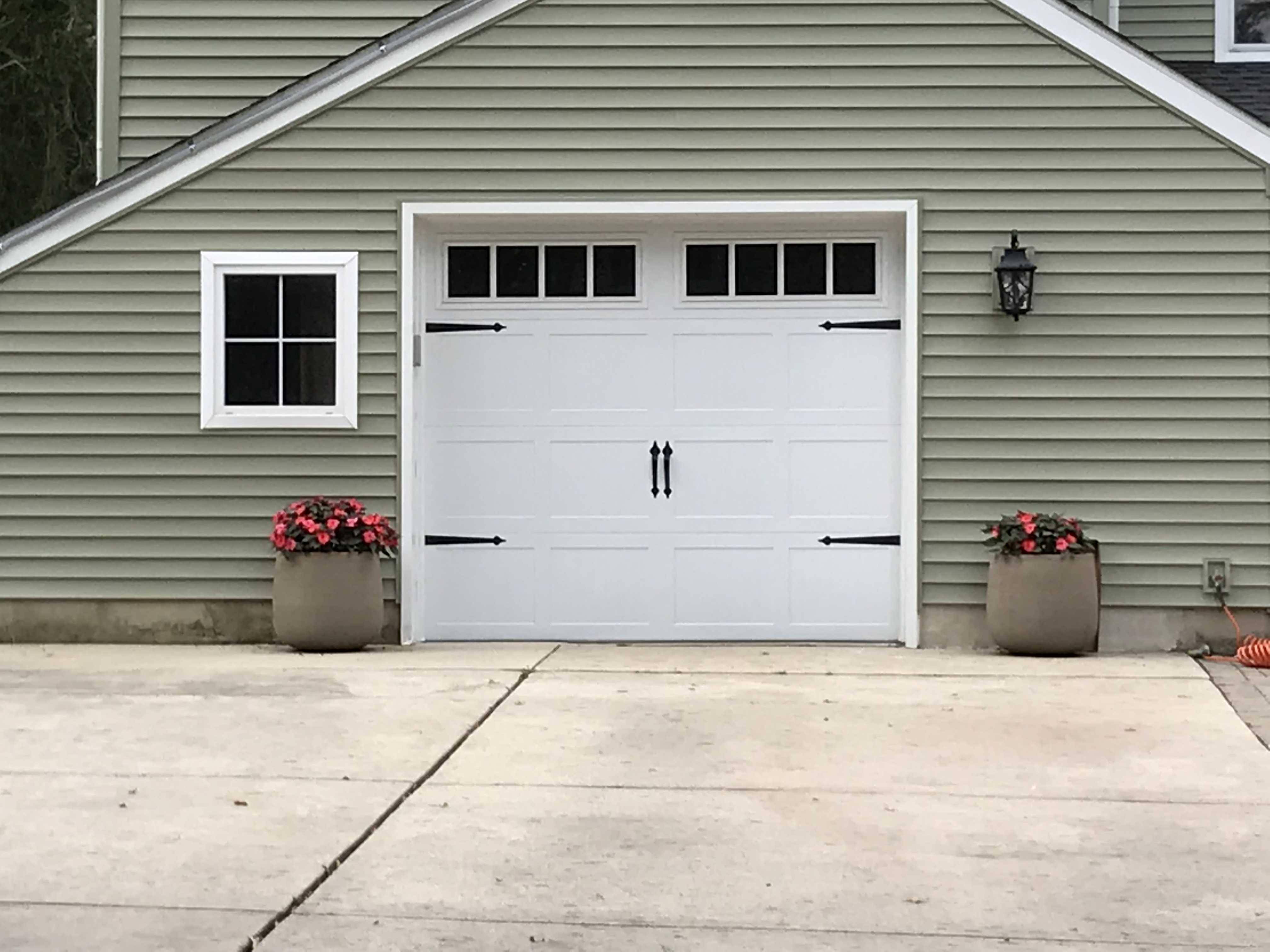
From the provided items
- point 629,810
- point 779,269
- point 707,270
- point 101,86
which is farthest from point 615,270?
point 629,810

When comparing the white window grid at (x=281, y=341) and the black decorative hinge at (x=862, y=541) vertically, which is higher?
the white window grid at (x=281, y=341)

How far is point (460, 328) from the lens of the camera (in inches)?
368

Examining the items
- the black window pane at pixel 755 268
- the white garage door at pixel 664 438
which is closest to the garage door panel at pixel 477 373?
the white garage door at pixel 664 438

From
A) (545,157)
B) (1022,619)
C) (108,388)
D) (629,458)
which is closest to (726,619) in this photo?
(629,458)

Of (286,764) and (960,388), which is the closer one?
(286,764)

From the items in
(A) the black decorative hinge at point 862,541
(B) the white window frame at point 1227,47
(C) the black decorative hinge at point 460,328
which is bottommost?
(A) the black decorative hinge at point 862,541

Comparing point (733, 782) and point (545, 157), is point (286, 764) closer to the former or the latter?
point (733, 782)

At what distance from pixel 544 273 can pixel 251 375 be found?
5.19 feet

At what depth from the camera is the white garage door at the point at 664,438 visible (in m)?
9.27

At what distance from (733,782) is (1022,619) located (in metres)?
3.29

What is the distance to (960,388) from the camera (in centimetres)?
898

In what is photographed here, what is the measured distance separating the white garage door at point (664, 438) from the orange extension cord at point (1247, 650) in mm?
1613

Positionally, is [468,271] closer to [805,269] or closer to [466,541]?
[466,541]

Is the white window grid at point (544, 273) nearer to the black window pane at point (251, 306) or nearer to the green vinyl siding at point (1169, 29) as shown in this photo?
the black window pane at point (251, 306)
